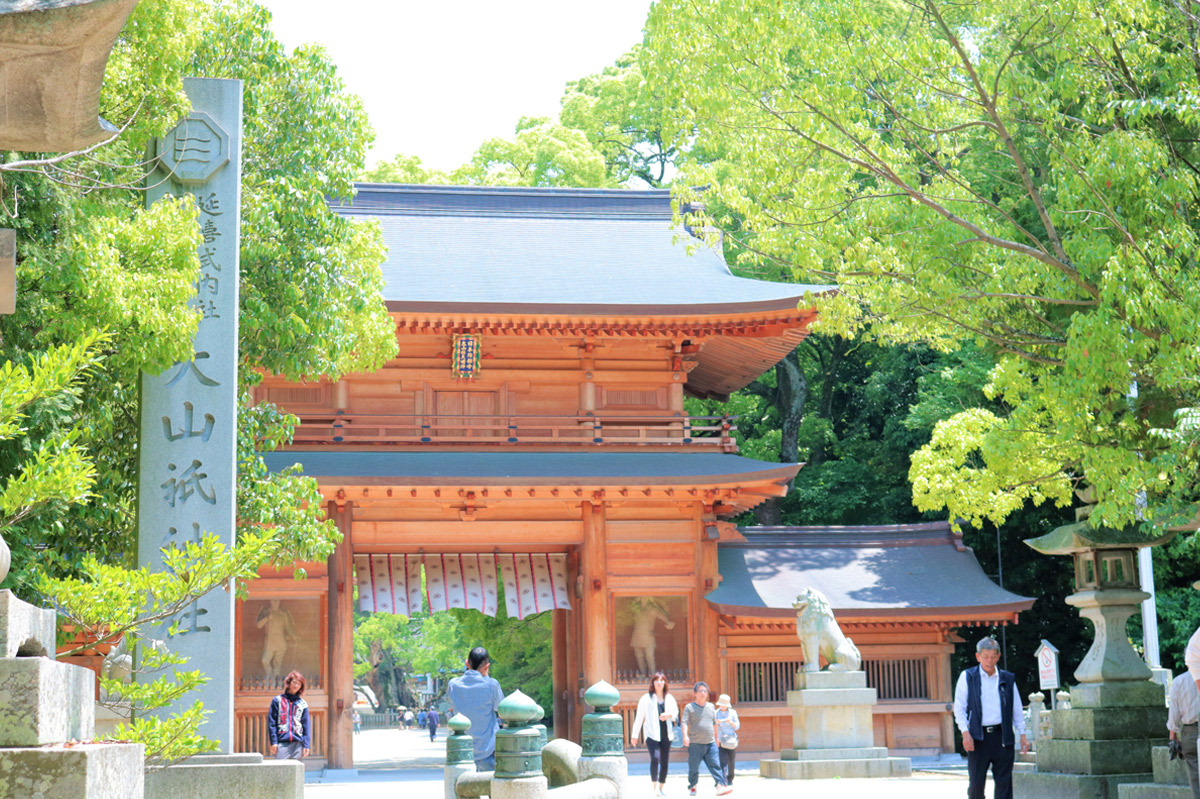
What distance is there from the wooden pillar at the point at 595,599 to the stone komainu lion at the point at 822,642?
3.27 meters

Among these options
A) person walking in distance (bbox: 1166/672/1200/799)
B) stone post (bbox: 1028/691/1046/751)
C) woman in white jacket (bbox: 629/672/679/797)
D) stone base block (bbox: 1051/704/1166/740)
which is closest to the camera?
person walking in distance (bbox: 1166/672/1200/799)

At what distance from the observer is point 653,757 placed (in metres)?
13.8

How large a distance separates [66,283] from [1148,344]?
747 centimetres

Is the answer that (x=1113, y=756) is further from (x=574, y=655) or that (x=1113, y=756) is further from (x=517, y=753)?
(x=574, y=655)

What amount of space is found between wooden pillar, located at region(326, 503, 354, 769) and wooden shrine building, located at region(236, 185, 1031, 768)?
29 mm

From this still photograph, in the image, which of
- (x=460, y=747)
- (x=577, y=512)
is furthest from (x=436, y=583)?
(x=460, y=747)

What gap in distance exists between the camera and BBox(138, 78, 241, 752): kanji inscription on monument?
789 cm

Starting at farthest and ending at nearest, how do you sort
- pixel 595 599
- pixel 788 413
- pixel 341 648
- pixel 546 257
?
pixel 788 413 < pixel 546 257 < pixel 595 599 < pixel 341 648

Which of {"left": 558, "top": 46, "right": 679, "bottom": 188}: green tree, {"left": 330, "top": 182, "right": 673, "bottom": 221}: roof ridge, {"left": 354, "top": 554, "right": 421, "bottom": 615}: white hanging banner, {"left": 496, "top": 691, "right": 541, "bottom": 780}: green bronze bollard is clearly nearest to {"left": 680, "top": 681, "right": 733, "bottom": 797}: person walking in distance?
{"left": 496, "top": 691, "right": 541, "bottom": 780}: green bronze bollard

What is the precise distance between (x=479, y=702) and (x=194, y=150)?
4.48 m

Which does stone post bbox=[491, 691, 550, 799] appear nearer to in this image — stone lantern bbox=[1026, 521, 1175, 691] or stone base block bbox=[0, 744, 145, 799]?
stone base block bbox=[0, 744, 145, 799]

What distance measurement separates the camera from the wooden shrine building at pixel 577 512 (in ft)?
57.7

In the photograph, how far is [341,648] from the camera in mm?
17484

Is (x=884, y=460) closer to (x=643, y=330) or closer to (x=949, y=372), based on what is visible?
(x=949, y=372)
